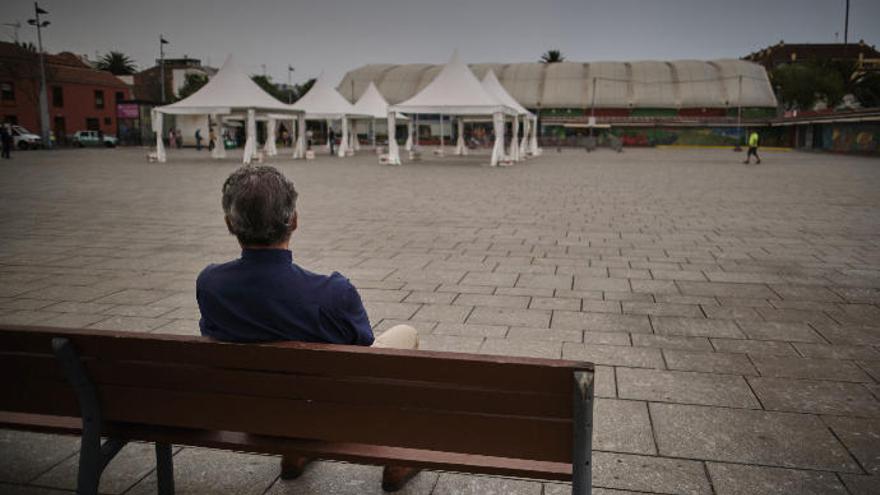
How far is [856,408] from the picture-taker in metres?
3.44

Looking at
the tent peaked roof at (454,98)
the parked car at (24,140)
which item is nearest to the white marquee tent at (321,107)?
the tent peaked roof at (454,98)

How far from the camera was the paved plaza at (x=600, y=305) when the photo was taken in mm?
2852

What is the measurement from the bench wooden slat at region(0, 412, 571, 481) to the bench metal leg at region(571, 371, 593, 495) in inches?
2.8

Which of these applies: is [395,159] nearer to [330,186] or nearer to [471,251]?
[330,186]

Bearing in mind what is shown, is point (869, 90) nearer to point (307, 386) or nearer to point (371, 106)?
point (371, 106)

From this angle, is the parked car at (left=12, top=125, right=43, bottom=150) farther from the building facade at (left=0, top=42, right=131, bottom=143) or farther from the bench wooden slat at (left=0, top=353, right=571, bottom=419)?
the bench wooden slat at (left=0, top=353, right=571, bottom=419)

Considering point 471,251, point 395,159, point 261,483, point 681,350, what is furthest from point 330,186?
point 261,483

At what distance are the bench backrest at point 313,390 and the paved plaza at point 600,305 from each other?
80cm

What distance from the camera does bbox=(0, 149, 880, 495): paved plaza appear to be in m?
2.85

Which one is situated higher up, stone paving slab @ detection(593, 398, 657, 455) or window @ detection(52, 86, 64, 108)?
window @ detection(52, 86, 64, 108)

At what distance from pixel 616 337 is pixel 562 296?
3.83 feet

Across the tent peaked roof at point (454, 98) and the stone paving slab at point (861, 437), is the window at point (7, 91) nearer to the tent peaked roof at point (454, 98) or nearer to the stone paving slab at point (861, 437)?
the tent peaked roof at point (454, 98)

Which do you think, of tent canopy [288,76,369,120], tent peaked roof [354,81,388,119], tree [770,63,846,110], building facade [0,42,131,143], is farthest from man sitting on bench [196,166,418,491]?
tree [770,63,846,110]

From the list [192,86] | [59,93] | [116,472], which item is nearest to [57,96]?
[59,93]
